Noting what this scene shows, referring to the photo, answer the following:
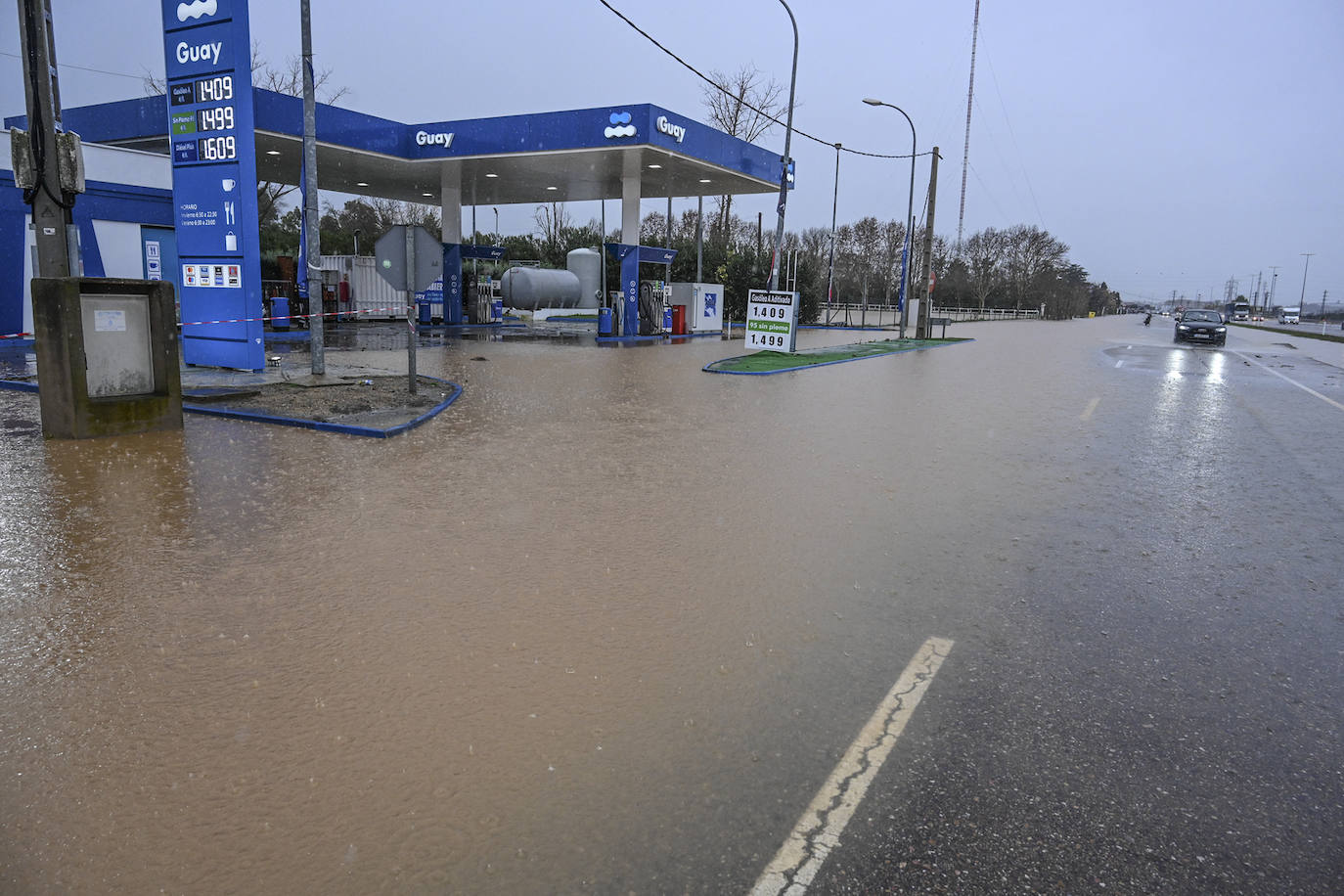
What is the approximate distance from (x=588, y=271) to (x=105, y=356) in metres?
43.8

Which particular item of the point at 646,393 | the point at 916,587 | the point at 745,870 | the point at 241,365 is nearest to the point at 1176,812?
the point at 745,870

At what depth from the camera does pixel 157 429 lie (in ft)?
33.0

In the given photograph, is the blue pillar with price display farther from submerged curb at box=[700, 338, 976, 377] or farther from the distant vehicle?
the distant vehicle

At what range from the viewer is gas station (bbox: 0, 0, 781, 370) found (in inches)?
587

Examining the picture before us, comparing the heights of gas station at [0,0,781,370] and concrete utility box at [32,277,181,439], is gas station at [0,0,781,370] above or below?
above

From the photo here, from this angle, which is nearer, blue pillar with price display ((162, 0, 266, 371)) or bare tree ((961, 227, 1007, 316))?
blue pillar with price display ((162, 0, 266, 371))

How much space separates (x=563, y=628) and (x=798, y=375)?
15066mm

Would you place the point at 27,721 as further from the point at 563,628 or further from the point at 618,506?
the point at 618,506

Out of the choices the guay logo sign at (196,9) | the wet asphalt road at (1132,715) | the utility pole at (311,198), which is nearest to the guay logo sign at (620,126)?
the utility pole at (311,198)

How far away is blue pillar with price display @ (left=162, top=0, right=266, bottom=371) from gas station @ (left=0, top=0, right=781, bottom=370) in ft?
0.08

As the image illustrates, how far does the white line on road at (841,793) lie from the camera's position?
275 centimetres

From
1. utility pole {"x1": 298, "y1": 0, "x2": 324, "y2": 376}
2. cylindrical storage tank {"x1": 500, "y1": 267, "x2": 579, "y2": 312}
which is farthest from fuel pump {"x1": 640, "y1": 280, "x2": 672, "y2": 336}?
utility pole {"x1": 298, "y1": 0, "x2": 324, "y2": 376}

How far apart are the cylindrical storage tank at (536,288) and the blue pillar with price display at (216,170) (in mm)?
29387

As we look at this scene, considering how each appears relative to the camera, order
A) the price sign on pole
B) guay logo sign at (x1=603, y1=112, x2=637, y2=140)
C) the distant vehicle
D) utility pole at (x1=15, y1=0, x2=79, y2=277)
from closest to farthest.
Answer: utility pole at (x1=15, y1=0, x2=79, y2=277) < the price sign on pole < guay logo sign at (x1=603, y1=112, x2=637, y2=140) < the distant vehicle
